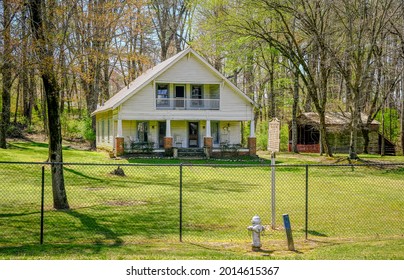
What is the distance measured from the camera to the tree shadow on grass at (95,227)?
10789 mm

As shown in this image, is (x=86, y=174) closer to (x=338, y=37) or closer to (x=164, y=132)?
(x=164, y=132)

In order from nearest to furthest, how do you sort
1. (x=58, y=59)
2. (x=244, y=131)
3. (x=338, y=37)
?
(x=58, y=59) < (x=338, y=37) < (x=244, y=131)

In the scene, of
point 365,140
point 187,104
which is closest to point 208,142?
point 187,104

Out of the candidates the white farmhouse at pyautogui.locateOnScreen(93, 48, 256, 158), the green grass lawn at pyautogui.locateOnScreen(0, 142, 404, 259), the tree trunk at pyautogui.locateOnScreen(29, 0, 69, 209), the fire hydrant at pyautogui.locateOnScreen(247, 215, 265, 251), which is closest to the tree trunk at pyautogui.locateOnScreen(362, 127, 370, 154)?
the white farmhouse at pyautogui.locateOnScreen(93, 48, 256, 158)

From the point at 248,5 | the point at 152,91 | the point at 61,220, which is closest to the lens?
the point at 61,220

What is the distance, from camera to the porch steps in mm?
36037

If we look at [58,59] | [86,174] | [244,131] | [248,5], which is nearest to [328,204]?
[58,59]

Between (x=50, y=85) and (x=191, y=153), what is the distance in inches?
897

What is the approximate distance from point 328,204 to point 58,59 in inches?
378

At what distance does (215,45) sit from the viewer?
43.8m

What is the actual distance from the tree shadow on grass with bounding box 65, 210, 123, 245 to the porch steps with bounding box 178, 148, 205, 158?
22.1 metres

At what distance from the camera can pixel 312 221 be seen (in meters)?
13.5

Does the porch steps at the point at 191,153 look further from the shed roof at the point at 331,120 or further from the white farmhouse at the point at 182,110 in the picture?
the shed roof at the point at 331,120

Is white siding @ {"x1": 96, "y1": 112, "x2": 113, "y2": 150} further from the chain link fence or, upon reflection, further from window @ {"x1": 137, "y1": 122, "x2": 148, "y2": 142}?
the chain link fence
